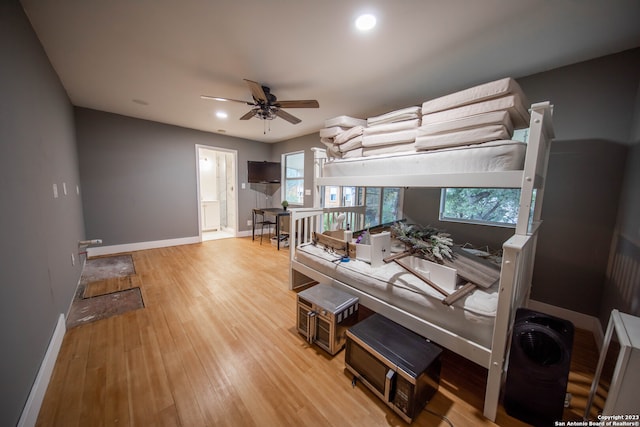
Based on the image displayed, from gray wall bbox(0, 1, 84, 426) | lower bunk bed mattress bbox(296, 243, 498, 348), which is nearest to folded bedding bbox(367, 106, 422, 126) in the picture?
lower bunk bed mattress bbox(296, 243, 498, 348)

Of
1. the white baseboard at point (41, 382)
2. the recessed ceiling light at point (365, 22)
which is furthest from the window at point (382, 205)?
the white baseboard at point (41, 382)

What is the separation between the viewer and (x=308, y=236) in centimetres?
299

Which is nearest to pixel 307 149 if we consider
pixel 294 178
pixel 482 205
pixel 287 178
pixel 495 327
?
pixel 294 178

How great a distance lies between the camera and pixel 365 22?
1614 mm

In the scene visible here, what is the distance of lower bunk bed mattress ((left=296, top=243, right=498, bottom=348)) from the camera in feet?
4.19

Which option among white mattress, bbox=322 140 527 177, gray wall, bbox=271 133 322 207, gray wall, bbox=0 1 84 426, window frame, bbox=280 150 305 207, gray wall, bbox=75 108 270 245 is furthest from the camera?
window frame, bbox=280 150 305 207

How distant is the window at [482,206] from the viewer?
2.46m

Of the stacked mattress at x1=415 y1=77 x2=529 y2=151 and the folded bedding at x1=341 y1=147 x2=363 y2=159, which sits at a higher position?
the stacked mattress at x1=415 y1=77 x2=529 y2=151

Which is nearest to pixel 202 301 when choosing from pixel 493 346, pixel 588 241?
pixel 493 346

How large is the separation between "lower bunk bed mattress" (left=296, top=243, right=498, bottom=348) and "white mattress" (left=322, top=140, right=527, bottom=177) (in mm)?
816

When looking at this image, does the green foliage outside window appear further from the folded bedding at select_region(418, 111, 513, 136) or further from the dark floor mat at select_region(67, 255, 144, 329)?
the dark floor mat at select_region(67, 255, 144, 329)

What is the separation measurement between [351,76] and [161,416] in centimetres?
308

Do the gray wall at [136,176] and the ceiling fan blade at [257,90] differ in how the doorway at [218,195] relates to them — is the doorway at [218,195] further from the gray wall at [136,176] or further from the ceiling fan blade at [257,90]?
the ceiling fan blade at [257,90]

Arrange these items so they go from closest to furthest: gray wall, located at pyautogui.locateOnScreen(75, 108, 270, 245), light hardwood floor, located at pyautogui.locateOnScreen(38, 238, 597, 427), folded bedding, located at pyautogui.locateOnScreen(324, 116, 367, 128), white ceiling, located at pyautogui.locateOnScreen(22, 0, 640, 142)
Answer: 1. light hardwood floor, located at pyautogui.locateOnScreen(38, 238, 597, 427)
2. white ceiling, located at pyautogui.locateOnScreen(22, 0, 640, 142)
3. folded bedding, located at pyautogui.locateOnScreen(324, 116, 367, 128)
4. gray wall, located at pyautogui.locateOnScreen(75, 108, 270, 245)
